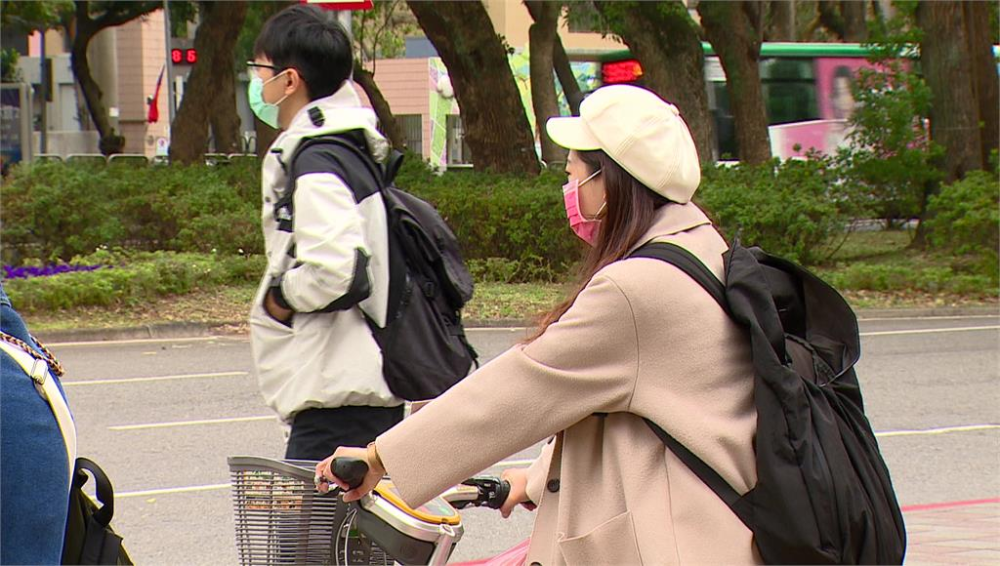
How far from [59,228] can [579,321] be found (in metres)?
16.5

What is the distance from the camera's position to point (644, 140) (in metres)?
2.58

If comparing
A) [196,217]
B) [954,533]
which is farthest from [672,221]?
[196,217]

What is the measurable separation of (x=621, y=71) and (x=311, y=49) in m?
26.5

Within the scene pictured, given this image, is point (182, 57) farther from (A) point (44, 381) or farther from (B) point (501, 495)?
(A) point (44, 381)

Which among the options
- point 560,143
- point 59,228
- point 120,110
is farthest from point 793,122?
point 120,110

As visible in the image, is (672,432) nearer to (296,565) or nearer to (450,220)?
(296,565)

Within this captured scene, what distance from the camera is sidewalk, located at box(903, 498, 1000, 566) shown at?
18.3ft

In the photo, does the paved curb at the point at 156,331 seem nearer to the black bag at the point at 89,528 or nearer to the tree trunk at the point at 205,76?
the tree trunk at the point at 205,76

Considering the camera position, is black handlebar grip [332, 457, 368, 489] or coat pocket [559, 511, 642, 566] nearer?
coat pocket [559, 511, 642, 566]

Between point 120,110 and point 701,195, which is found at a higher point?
point 120,110

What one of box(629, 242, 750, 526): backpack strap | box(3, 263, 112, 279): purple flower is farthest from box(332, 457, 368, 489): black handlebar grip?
box(3, 263, 112, 279): purple flower

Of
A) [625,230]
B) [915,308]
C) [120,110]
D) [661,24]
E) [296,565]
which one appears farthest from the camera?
[120,110]

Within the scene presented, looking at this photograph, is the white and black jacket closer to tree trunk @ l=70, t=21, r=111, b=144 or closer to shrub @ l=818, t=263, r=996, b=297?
shrub @ l=818, t=263, r=996, b=297

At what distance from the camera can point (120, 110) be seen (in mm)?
57594
